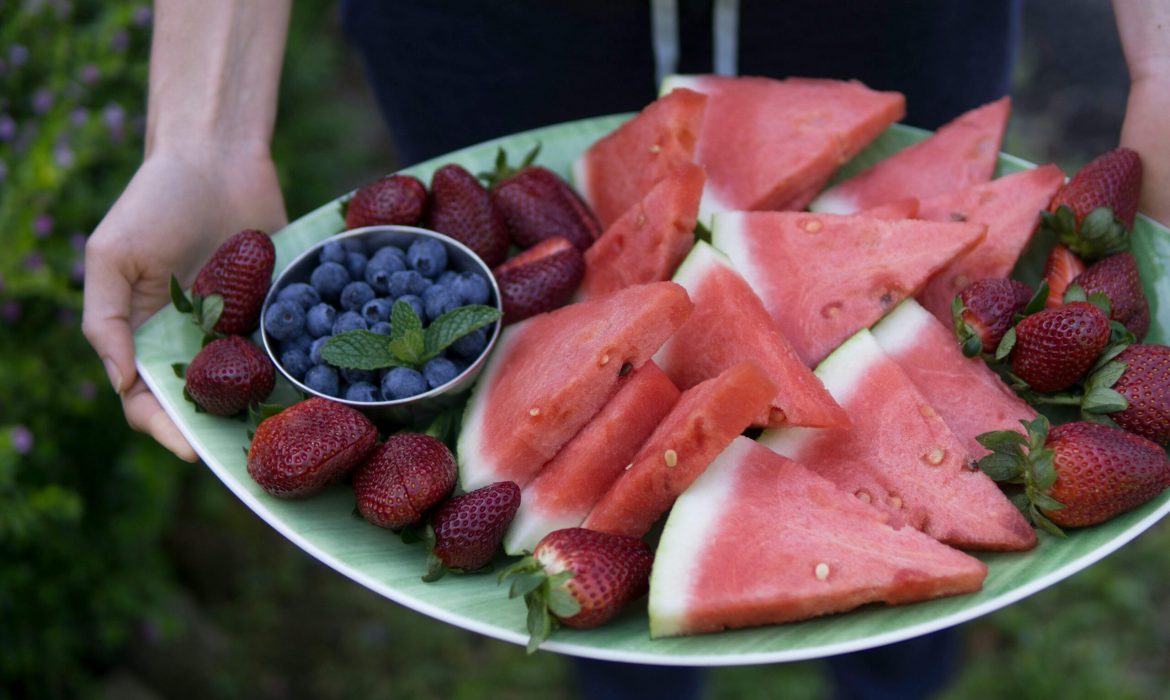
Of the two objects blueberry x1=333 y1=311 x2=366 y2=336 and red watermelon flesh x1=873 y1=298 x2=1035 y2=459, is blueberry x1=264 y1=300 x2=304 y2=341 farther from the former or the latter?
red watermelon flesh x1=873 y1=298 x2=1035 y2=459

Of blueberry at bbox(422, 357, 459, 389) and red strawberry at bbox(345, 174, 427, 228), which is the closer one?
blueberry at bbox(422, 357, 459, 389)

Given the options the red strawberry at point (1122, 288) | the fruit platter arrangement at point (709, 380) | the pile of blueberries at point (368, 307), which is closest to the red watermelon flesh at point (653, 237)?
the fruit platter arrangement at point (709, 380)

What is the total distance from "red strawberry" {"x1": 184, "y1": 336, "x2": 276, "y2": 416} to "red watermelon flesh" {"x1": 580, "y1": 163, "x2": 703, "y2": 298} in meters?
0.61

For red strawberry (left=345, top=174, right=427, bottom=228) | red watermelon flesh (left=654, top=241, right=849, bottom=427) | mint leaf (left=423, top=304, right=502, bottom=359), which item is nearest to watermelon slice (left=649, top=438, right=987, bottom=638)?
red watermelon flesh (left=654, top=241, right=849, bottom=427)

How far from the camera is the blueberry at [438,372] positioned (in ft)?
5.30

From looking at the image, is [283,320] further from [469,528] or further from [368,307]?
[469,528]

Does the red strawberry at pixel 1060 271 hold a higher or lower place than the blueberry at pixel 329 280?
lower

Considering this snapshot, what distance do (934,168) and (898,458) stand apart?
73 cm

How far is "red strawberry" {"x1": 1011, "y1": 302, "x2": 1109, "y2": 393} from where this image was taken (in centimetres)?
148

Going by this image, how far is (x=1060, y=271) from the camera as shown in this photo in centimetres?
168

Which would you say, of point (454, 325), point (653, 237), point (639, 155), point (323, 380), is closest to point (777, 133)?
point (639, 155)

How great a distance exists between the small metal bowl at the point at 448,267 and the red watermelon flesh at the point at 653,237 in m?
0.22

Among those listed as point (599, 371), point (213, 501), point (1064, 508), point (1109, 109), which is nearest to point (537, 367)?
point (599, 371)

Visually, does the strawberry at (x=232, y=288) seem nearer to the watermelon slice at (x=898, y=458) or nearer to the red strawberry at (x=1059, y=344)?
the watermelon slice at (x=898, y=458)
